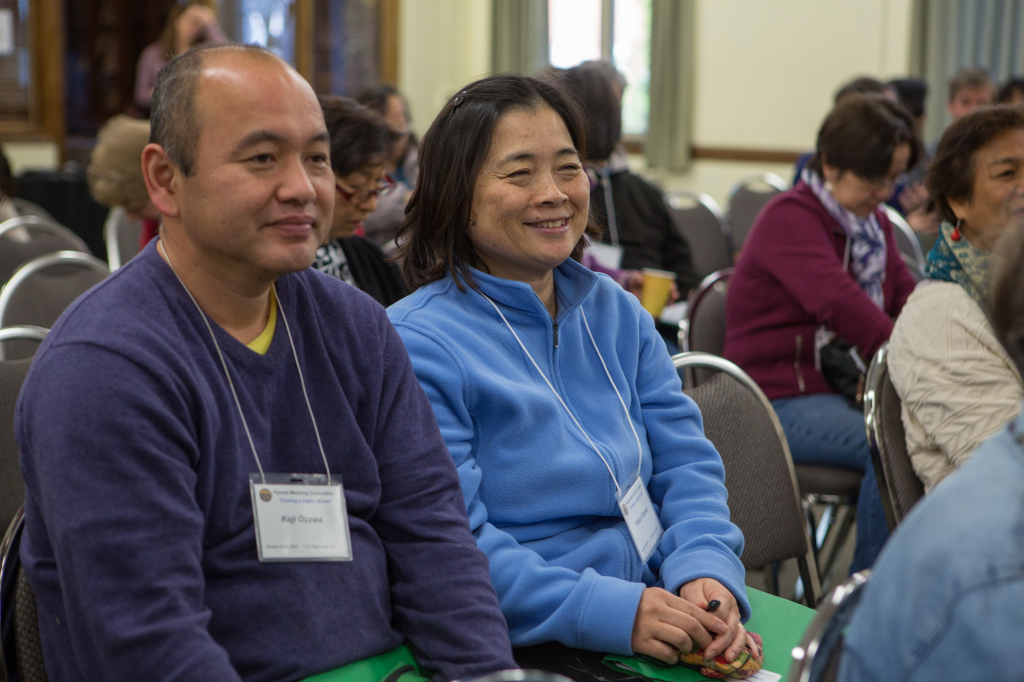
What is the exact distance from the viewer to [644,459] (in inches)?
62.7

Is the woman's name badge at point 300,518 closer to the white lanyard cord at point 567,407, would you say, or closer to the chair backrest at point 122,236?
the white lanyard cord at point 567,407

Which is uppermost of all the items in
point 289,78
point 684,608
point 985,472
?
point 289,78

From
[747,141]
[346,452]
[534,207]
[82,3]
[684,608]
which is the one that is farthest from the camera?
[82,3]

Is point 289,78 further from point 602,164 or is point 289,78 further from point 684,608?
point 602,164

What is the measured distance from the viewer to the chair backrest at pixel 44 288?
8.06ft

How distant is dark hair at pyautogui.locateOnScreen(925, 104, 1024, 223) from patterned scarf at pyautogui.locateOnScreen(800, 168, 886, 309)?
2.13 feet

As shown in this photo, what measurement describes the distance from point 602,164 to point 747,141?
4.70 metres

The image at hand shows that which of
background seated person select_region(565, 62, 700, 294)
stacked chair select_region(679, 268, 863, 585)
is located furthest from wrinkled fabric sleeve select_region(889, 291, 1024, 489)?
background seated person select_region(565, 62, 700, 294)

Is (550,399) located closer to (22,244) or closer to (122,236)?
(22,244)

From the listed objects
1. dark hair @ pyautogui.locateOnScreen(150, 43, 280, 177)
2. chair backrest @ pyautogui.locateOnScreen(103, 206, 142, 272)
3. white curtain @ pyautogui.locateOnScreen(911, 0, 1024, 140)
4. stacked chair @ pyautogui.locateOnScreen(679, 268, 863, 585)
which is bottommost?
stacked chair @ pyautogui.locateOnScreen(679, 268, 863, 585)

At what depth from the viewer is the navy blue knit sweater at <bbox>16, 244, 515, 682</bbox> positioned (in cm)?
100

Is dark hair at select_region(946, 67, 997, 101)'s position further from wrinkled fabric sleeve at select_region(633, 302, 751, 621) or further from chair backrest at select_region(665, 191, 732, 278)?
wrinkled fabric sleeve at select_region(633, 302, 751, 621)

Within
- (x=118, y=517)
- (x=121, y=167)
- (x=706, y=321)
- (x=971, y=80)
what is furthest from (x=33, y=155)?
(x=118, y=517)

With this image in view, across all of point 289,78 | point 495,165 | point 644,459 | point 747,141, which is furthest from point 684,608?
point 747,141
